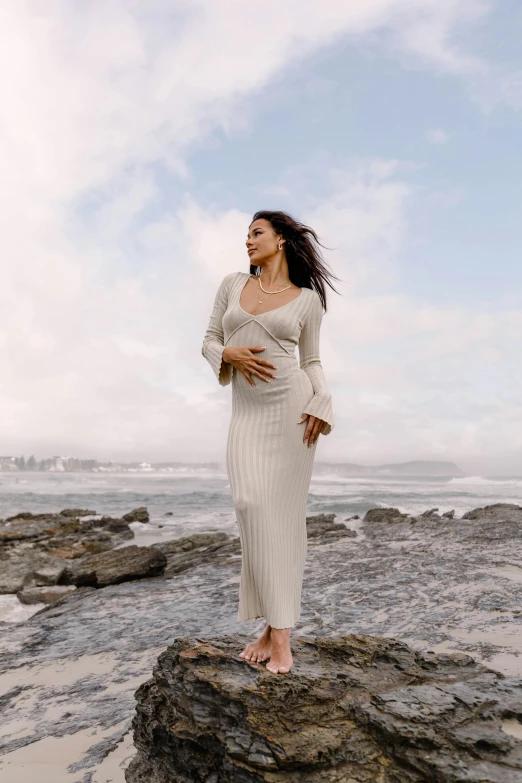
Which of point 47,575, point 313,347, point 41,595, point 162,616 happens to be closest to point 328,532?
point 47,575

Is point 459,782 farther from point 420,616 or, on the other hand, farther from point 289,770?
point 420,616

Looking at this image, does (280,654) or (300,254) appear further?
(300,254)

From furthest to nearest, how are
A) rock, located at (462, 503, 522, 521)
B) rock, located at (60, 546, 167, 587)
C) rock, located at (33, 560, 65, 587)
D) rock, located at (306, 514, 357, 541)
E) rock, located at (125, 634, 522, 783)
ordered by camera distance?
rock, located at (462, 503, 522, 521)
rock, located at (306, 514, 357, 541)
rock, located at (33, 560, 65, 587)
rock, located at (60, 546, 167, 587)
rock, located at (125, 634, 522, 783)

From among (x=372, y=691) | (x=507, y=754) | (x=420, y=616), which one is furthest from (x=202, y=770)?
(x=420, y=616)

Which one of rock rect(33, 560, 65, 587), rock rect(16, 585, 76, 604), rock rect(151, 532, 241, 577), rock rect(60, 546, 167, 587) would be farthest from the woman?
rock rect(33, 560, 65, 587)

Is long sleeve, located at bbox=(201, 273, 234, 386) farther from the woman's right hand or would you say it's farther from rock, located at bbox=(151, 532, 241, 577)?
rock, located at bbox=(151, 532, 241, 577)

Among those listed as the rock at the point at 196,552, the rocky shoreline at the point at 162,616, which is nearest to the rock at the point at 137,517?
the rock at the point at 196,552

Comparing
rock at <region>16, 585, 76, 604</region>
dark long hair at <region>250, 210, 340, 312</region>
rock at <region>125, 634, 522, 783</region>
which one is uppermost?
dark long hair at <region>250, 210, 340, 312</region>

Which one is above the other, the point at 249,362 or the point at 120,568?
the point at 249,362

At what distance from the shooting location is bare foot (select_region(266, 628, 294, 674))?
2.86m

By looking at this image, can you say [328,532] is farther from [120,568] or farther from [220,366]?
[220,366]

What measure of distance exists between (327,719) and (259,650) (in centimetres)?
56

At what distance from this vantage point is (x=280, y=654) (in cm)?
292

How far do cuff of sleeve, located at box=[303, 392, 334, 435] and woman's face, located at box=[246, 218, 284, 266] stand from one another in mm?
1042
